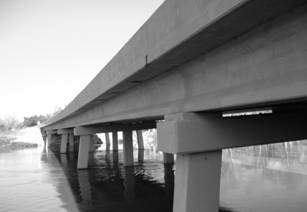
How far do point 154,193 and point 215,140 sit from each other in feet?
36.3

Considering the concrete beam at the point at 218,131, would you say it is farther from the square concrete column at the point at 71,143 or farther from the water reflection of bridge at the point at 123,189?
the square concrete column at the point at 71,143

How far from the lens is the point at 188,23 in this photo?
7.23 metres

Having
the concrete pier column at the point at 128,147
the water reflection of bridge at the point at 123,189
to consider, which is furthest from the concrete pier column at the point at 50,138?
the water reflection of bridge at the point at 123,189

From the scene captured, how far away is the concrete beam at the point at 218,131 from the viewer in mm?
9039

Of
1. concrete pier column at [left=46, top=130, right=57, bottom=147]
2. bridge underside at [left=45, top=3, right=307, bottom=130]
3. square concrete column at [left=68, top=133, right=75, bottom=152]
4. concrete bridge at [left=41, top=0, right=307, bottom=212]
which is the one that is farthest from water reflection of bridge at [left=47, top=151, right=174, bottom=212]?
concrete pier column at [left=46, top=130, right=57, bottom=147]

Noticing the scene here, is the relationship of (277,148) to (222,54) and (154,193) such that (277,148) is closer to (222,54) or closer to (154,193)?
(154,193)

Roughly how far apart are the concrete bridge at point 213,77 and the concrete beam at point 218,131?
28 mm

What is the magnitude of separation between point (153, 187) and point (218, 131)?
12.9m

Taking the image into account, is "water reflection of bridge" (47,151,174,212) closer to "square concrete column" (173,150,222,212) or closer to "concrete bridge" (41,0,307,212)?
"concrete bridge" (41,0,307,212)

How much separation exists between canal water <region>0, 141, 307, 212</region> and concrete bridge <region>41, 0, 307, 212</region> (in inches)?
219

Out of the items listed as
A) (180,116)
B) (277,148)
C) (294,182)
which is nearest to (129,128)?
(277,148)

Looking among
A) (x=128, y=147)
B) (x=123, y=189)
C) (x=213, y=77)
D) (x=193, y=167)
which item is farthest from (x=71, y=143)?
(x=213, y=77)

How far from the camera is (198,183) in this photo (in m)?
9.00

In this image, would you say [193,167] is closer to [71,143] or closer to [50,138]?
[71,143]
